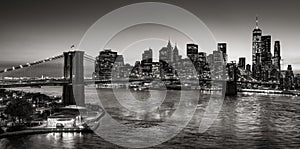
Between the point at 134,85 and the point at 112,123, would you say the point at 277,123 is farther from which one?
the point at 134,85

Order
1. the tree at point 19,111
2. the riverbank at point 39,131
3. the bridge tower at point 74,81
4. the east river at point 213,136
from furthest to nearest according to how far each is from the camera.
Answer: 1. the bridge tower at point 74,81
2. the tree at point 19,111
3. the riverbank at point 39,131
4. the east river at point 213,136

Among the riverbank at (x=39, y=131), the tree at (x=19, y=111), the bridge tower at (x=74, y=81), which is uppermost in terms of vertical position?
the bridge tower at (x=74, y=81)

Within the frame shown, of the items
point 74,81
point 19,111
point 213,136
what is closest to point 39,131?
point 19,111

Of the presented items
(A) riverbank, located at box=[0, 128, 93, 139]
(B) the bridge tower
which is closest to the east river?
(A) riverbank, located at box=[0, 128, 93, 139]

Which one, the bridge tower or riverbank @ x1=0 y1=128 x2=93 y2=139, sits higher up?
the bridge tower

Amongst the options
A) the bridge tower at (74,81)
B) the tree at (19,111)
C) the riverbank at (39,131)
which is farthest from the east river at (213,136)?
the bridge tower at (74,81)

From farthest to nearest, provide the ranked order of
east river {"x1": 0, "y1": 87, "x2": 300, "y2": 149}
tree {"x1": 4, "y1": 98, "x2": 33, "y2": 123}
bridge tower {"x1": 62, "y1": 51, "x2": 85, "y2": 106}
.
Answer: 1. bridge tower {"x1": 62, "y1": 51, "x2": 85, "y2": 106}
2. tree {"x1": 4, "y1": 98, "x2": 33, "y2": 123}
3. east river {"x1": 0, "y1": 87, "x2": 300, "y2": 149}

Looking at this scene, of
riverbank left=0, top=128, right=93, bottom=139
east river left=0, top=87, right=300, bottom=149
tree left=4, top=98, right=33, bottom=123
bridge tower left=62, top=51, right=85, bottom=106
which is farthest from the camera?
bridge tower left=62, top=51, right=85, bottom=106

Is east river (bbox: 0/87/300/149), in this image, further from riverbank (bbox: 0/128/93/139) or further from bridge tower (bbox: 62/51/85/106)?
bridge tower (bbox: 62/51/85/106)

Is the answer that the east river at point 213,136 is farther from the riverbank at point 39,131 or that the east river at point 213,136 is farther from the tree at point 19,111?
the tree at point 19,111

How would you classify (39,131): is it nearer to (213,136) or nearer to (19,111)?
(19,111)
